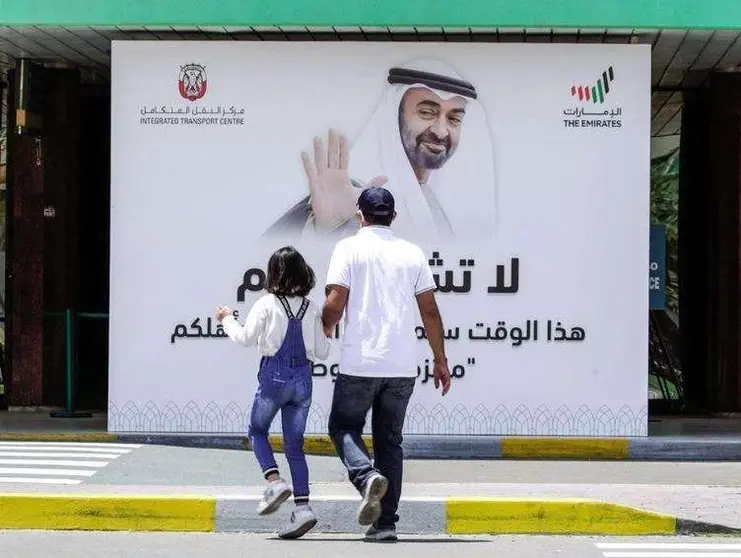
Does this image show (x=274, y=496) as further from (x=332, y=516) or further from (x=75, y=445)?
(x=75, y=445)

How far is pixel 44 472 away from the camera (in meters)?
10.6

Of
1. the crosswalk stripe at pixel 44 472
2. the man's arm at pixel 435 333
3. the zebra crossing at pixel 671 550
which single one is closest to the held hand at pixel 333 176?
the crosswalk stripe at pixel 44 472

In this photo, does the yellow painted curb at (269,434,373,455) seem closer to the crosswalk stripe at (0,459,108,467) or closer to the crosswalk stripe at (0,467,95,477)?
the crosswalk stripe at (0,459,108,467)

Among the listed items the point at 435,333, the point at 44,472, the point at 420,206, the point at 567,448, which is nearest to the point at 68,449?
the point at 44,472

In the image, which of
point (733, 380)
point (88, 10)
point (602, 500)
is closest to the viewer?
point (602, 500)

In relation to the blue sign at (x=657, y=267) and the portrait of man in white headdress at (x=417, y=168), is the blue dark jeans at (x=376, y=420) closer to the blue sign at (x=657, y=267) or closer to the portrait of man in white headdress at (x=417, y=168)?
the portrait of man in white headdress at (x=417, y=168)

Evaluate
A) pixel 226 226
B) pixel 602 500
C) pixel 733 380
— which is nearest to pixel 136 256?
pixel 226 226

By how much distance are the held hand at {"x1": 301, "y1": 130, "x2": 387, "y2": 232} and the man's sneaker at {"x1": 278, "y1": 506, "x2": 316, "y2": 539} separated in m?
5.03

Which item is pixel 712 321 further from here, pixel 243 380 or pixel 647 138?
pixel 243 380

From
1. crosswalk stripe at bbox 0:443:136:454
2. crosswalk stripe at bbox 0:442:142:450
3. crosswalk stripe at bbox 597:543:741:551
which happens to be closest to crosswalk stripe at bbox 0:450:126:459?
crosswalk stripe at bbox 0:443:136:454

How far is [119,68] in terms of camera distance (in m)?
13.0

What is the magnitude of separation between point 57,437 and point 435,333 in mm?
5961

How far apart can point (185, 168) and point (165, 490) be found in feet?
14.5

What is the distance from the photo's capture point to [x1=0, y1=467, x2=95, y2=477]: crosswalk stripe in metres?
10.5
